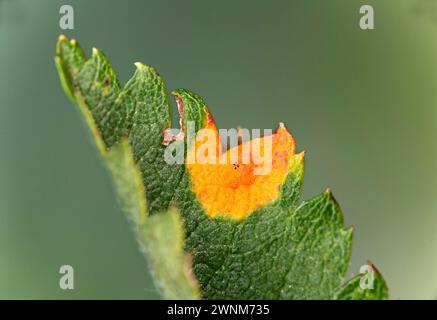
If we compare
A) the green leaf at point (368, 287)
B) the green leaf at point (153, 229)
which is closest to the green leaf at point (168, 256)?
the green leaf at point (153, 229)

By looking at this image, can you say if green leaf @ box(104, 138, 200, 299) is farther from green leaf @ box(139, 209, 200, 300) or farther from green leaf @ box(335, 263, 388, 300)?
green leaf @ box(335, 263, 388, 300)

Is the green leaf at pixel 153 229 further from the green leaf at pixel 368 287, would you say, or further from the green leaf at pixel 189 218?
the green leaf at pixel 368 287

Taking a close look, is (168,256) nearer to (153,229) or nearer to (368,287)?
(153,229)

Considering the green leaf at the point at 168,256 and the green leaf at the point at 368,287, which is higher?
the green leaf at the point at 168,256

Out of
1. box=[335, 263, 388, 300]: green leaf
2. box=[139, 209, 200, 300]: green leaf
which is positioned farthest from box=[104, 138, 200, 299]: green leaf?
box=[335, 263, 388, 300]: green leaf

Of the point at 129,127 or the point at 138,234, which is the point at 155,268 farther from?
the point at 129,127

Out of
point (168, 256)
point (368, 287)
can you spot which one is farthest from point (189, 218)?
point (368, 287)
